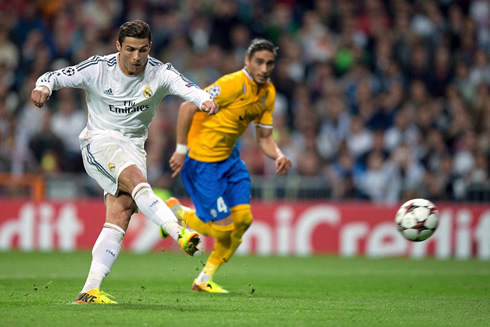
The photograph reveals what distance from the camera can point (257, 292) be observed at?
9.52m

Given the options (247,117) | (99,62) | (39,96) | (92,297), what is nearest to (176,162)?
(247,117)

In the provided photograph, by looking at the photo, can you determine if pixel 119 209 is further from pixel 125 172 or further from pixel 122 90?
pixel 122 90

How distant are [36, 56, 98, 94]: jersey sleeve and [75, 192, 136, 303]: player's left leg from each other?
1.07 metres

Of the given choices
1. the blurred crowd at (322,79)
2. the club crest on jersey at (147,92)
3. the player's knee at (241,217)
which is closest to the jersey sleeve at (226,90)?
the player's knee at (241,217)

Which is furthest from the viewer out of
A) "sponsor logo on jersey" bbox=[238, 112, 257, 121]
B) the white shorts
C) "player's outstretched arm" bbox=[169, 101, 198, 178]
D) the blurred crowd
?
the blurred crowd

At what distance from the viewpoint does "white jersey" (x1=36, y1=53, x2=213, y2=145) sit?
24.9ft

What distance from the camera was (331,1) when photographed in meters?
20.4

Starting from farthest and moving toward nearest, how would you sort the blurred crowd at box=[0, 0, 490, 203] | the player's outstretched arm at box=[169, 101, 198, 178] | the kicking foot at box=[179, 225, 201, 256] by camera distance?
the blurred crowd at box=[0, 0, 490, 203]
the player's outstretched arm at box=[169, 101, 198, 178]
the kicking foot at box=[179, 225, 201, 256]

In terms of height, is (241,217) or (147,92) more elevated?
(147,92)

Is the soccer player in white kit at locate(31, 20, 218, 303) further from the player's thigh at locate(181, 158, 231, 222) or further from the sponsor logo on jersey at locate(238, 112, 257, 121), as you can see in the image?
the sponsor logo on jersey at locate(238, 112, 257, 121)

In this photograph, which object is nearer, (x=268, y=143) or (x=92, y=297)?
(x=92, y=297)

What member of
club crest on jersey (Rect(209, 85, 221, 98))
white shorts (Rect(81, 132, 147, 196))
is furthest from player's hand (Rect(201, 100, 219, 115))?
club crest on jersey (Rect(209, 85, 221, 98))

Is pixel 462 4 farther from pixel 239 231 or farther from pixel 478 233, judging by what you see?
pixel 239 231

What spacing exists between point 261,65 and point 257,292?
8.50 ft
